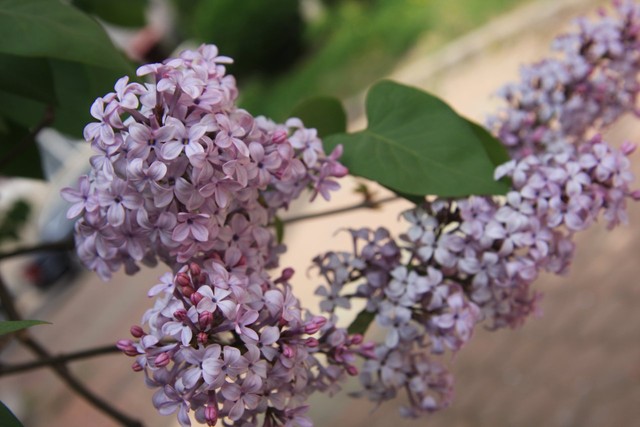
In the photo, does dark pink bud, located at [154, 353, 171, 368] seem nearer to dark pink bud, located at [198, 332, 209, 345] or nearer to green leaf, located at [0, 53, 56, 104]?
Answer: dark pink bud, located at [198, 332, 209, 345]

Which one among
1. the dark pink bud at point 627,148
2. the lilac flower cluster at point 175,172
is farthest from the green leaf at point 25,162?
the dark pink bud at point 627,148

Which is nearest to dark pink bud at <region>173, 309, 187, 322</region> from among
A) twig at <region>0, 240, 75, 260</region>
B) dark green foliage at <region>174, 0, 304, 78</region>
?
twig at <region>0, 240, 75, 260</region>

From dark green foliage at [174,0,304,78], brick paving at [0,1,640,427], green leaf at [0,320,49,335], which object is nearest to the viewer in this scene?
green leaf at [0,320,49,335]

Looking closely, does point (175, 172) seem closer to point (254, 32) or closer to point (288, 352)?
point (288, 352)

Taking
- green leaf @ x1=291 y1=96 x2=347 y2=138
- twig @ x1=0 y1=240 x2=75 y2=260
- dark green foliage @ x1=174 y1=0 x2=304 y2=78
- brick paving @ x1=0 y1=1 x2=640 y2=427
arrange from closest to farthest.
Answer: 1. green leaf @ x1=291 y1=96 x2=347 y2=138
2. twig @ x1=0 y1=240 x2=75 y2=260
3. brick paving @ x1=0 y1=1 x2=640 y2=427
4. dark green foliage @ x1=174 y1=0 x2=304 y2=78

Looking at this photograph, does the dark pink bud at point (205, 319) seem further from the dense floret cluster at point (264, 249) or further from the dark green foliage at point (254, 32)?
the dark green foliage at point (254, 32)

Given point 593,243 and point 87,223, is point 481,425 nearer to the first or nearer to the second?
point 593,243

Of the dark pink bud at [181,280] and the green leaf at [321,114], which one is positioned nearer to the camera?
the dark pink bud at [181,280]
